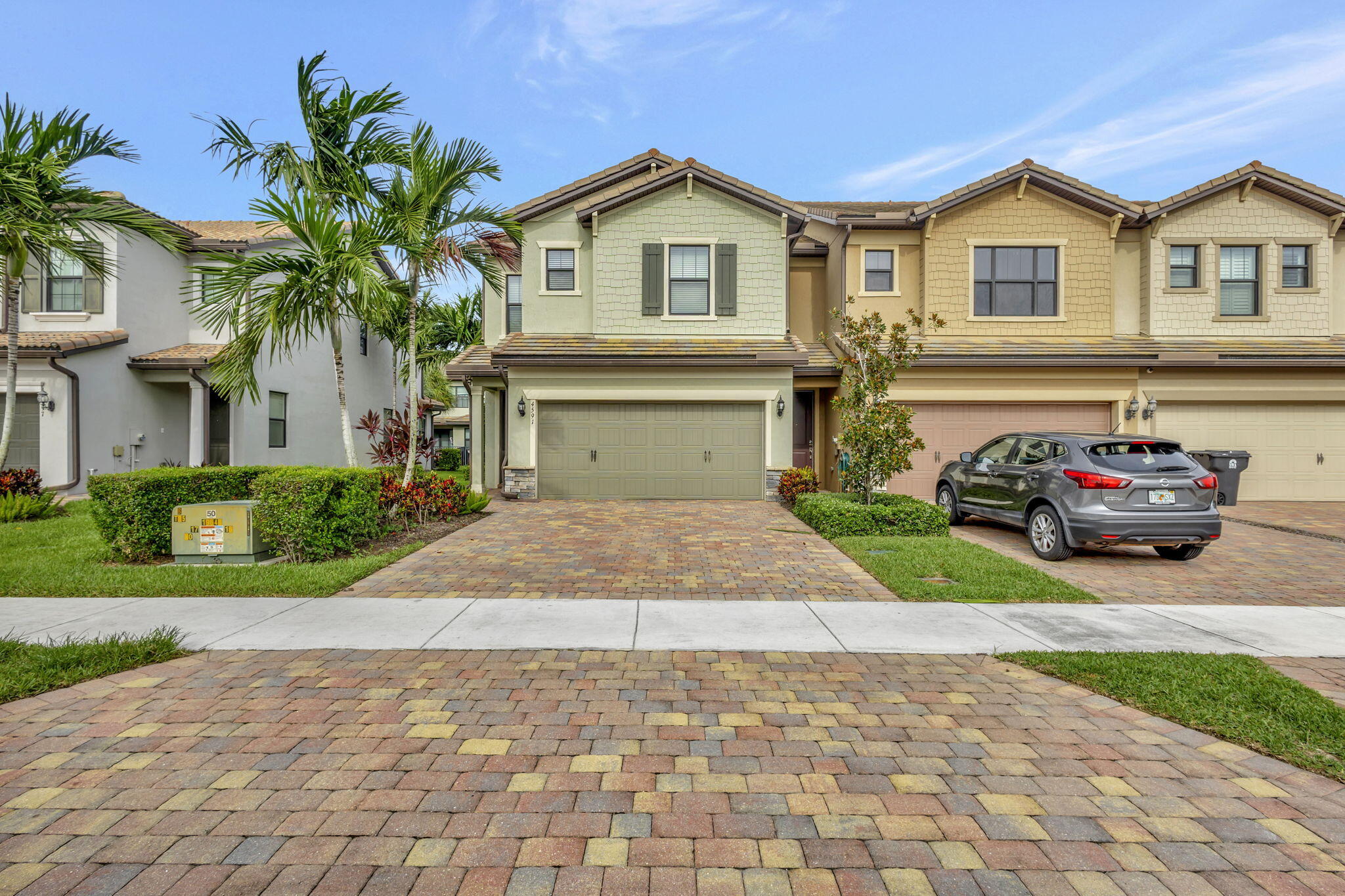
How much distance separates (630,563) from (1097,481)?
6.12 m

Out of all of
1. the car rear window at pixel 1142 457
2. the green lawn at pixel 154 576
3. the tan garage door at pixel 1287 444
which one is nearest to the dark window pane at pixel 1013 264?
the tan garage door at pixel 1287 444

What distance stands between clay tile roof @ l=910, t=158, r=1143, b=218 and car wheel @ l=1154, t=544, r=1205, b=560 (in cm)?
953

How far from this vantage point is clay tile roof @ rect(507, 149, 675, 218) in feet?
53.5

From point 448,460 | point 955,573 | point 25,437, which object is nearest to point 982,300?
point 955,573

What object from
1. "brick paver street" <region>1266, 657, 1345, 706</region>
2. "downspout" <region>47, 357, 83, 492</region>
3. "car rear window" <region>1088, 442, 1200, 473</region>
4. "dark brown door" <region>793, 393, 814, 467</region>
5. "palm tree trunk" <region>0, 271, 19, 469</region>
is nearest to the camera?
"brick paver street" <region>1266, 657, 1345, 706</region>

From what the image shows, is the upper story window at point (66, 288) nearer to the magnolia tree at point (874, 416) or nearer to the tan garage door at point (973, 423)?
the magnolia tree at point (874, 416)

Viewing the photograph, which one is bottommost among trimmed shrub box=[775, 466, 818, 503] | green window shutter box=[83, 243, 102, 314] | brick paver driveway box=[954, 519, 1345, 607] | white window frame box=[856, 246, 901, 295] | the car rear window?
brick paver driveway box=[954, 519, 1345, 607]

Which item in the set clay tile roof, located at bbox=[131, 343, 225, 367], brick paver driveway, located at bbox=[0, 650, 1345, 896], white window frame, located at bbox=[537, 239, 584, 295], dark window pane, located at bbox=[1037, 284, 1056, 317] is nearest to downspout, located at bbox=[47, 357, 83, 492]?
clay tile roof, located at bbox=[131, 343, 225, 367]

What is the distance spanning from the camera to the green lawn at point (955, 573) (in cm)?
678

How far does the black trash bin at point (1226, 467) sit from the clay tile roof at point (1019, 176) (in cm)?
590

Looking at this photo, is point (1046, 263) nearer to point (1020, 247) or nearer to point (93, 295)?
point (1020, 247)

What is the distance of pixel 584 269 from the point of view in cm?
1650

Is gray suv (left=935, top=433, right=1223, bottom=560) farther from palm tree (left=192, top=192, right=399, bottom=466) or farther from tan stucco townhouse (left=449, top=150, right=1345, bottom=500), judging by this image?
palm tree (left=192, top=192, right=399, bottom=466)

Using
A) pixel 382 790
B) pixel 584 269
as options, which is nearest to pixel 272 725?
pixel 382 790
